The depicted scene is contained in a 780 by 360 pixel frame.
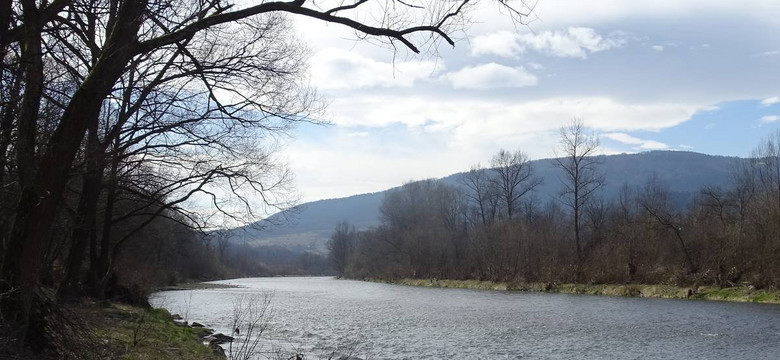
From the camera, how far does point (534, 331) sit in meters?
22.2

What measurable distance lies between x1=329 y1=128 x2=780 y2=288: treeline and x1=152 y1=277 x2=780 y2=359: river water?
8.92 metres

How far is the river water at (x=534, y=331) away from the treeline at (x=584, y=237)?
892 cm

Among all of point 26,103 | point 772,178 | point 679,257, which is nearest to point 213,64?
point 26,103

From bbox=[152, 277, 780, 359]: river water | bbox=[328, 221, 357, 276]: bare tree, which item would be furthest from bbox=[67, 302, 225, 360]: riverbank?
bbox=[328, 221, 357, 276]: bare tree

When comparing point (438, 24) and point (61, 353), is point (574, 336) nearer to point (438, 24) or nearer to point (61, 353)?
point (438, 24)

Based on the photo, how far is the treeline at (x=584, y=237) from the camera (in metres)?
39.5

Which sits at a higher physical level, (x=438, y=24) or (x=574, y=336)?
(x=438, y=24)

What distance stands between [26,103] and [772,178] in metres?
79.9

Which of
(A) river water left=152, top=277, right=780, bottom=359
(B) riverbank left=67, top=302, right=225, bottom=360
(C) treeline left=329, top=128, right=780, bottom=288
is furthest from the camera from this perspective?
(C) treeline left=329, top=128, right=780, bottom=288

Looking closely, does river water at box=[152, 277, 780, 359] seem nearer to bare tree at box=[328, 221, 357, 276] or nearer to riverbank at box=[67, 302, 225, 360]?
riverbank at box=[67, 302, 225, 360]

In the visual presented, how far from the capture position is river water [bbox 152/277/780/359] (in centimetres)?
1717

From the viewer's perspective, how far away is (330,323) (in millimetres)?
26438

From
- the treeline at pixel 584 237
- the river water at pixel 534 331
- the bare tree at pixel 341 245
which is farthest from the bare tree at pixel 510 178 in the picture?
the bare tree at pixel 341 245

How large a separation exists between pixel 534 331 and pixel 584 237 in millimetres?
39466
